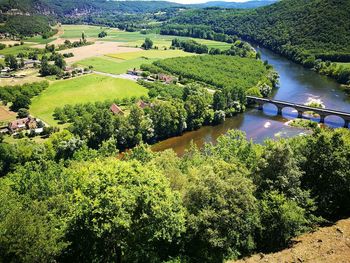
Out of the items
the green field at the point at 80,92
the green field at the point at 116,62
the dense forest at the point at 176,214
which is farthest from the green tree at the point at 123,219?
the green field at the point at 116,62

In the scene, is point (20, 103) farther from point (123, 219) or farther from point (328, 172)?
point (328, 172)

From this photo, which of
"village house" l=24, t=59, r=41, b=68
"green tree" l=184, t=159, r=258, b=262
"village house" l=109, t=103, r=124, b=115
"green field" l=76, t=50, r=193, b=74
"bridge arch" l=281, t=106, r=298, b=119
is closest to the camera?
"green tree" l=184, t=159, r=258, b=262

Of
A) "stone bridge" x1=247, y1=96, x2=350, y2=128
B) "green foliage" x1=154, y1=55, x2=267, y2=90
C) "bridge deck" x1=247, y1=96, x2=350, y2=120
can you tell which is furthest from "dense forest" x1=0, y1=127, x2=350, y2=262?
"green foliage" x1=154, y1=55, x2=267, y2=90

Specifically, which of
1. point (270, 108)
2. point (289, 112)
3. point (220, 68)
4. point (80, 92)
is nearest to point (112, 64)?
point (80, 92)

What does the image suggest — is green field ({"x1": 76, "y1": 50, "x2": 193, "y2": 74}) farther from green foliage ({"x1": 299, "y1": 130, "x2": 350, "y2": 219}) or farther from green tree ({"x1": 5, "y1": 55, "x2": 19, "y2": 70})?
green foliage ({"x1": 299, "y1": 130, "x2": 350, "y2": 219})

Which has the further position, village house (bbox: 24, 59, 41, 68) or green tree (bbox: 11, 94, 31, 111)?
village house (bbox: 24, 59, 41, 68)

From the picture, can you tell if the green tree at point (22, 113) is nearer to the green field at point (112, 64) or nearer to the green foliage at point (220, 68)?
the green field at point (112, 64)
